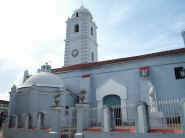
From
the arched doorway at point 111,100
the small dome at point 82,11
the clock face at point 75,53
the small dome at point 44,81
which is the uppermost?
the small dome at point 82,11

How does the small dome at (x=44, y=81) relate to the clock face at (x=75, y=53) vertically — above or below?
below

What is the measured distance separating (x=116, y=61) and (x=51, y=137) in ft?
36.8

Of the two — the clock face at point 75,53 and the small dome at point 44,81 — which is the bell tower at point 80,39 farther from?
the small dome at point 44,81

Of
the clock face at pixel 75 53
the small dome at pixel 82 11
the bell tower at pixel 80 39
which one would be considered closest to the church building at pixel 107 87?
the bell tower at pixel 80 39

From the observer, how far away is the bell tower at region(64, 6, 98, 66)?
1169 inches

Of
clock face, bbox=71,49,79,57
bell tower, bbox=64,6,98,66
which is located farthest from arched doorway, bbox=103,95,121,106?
clock face, bbox=71,49,79,57

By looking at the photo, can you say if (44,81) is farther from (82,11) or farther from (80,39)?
(82,11)

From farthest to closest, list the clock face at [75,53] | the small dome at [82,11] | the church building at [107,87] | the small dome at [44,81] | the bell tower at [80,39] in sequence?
1. the small dome at [82,11]
2. the clock face at [75,53]
3. the bell tower at [80,39]
4. the small dome at [44,81]
5. the church building at [107,87]

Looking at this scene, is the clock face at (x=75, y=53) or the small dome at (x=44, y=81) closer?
the small dome at (x=44, y=81)

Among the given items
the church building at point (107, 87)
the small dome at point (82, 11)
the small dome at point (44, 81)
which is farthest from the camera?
the small dome at point (82, 11)

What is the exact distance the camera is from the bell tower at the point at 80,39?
2970 cm

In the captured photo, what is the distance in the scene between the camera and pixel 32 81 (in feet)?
60.5

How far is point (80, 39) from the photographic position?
30547 mm

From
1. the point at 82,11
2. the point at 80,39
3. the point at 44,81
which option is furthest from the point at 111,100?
the point at 82,11
